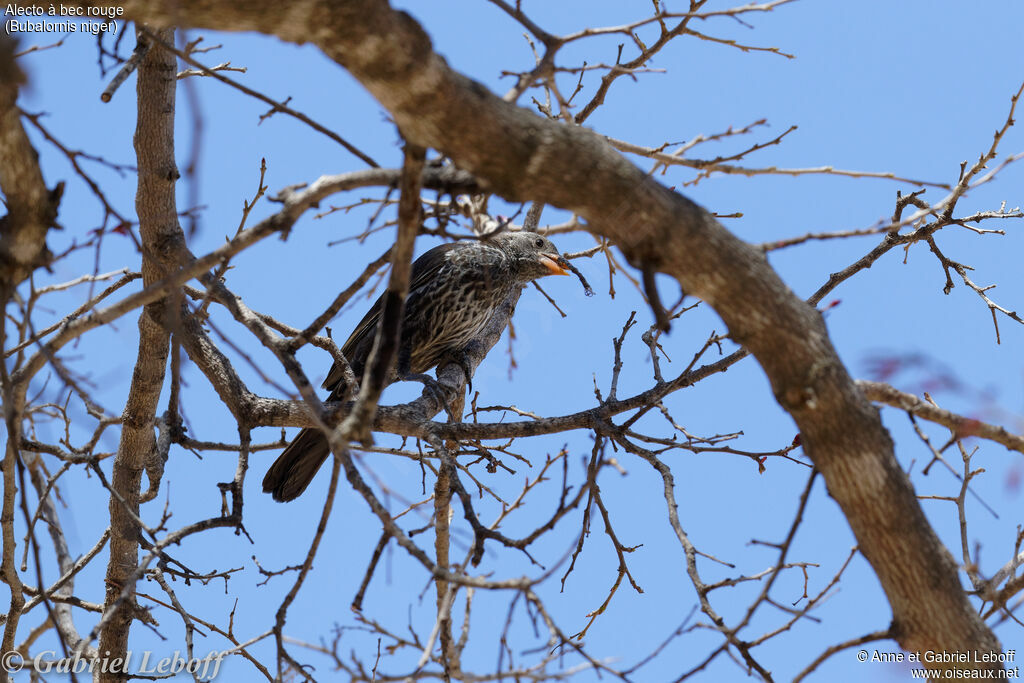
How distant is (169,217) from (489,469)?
61.8 inches

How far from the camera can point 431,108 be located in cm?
170

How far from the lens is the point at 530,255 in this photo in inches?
183

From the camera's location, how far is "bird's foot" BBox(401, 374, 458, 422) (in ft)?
12.7

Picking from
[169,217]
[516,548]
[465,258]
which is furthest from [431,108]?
[465,258]

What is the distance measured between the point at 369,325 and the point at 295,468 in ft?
3.22

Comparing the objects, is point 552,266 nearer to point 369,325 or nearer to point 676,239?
point 369,325

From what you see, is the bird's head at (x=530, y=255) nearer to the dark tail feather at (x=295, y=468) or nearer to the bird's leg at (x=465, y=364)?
the bird's leg at (x=465, y=364)

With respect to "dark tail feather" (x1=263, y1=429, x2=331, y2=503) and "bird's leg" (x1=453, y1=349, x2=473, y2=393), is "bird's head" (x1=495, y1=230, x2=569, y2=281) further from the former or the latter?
"dark tail feather" (x1=263, y1=429, x2=331, y2=503)

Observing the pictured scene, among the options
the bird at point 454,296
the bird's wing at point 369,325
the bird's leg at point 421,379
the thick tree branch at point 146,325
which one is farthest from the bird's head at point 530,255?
the thick tree branch at point 146,325

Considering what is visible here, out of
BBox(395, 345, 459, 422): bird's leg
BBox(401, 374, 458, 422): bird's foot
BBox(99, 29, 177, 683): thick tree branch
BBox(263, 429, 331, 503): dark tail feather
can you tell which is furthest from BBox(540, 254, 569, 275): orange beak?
BBox(99, 29, 177, 683): thick tree branch

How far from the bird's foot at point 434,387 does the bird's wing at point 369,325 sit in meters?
0.25

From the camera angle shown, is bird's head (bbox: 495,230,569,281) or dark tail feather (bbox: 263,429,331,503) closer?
dark tail feather (bbox: 263,429,331,503)

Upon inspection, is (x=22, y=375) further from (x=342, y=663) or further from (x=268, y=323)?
(x=342, y=663)

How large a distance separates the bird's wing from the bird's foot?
0.25 meters
